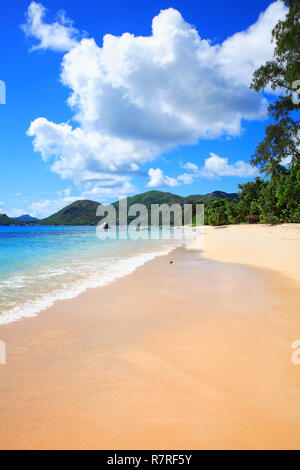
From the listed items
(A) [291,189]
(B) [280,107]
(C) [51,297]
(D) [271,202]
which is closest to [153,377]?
(C) [51,297]

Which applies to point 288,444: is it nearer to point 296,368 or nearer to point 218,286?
point 296,368

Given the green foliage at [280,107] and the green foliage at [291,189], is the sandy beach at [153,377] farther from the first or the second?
the green foliage at [291,189]

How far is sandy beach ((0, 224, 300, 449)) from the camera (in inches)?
88.4

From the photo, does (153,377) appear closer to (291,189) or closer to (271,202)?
(291,189)

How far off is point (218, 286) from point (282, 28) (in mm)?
14199

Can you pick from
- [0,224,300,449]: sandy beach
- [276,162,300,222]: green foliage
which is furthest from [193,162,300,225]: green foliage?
[0,224,300,449]: sandy beach

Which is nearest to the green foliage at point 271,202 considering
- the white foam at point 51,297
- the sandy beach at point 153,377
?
the white foam at point 51,297

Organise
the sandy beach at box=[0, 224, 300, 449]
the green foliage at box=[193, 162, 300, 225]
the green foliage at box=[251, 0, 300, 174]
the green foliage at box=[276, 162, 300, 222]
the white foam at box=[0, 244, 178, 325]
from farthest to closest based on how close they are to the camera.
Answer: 1. the green foliage at box=[193, 162, 300, 225]
2. the green foliage at box=[276, 162, 300, 222]
3. the green foliage at box=[251, 0, 300, 174]
4. the white foam at box=[0, 244, 178, 325]
5. the sandy beach at box=[0, 224, 300, 449]

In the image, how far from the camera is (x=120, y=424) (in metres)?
2.35

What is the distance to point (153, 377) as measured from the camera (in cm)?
314

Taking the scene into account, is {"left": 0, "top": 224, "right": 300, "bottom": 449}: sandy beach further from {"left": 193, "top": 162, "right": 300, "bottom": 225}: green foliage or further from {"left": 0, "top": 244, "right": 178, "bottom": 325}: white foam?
{"left": 193, "top": 162, "right": 300, "bottom": 225}: green foliage

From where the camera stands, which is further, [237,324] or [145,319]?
[145,319]

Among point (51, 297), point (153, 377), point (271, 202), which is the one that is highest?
point (271, 202)

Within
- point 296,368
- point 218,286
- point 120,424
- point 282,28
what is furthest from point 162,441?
point 282,28
